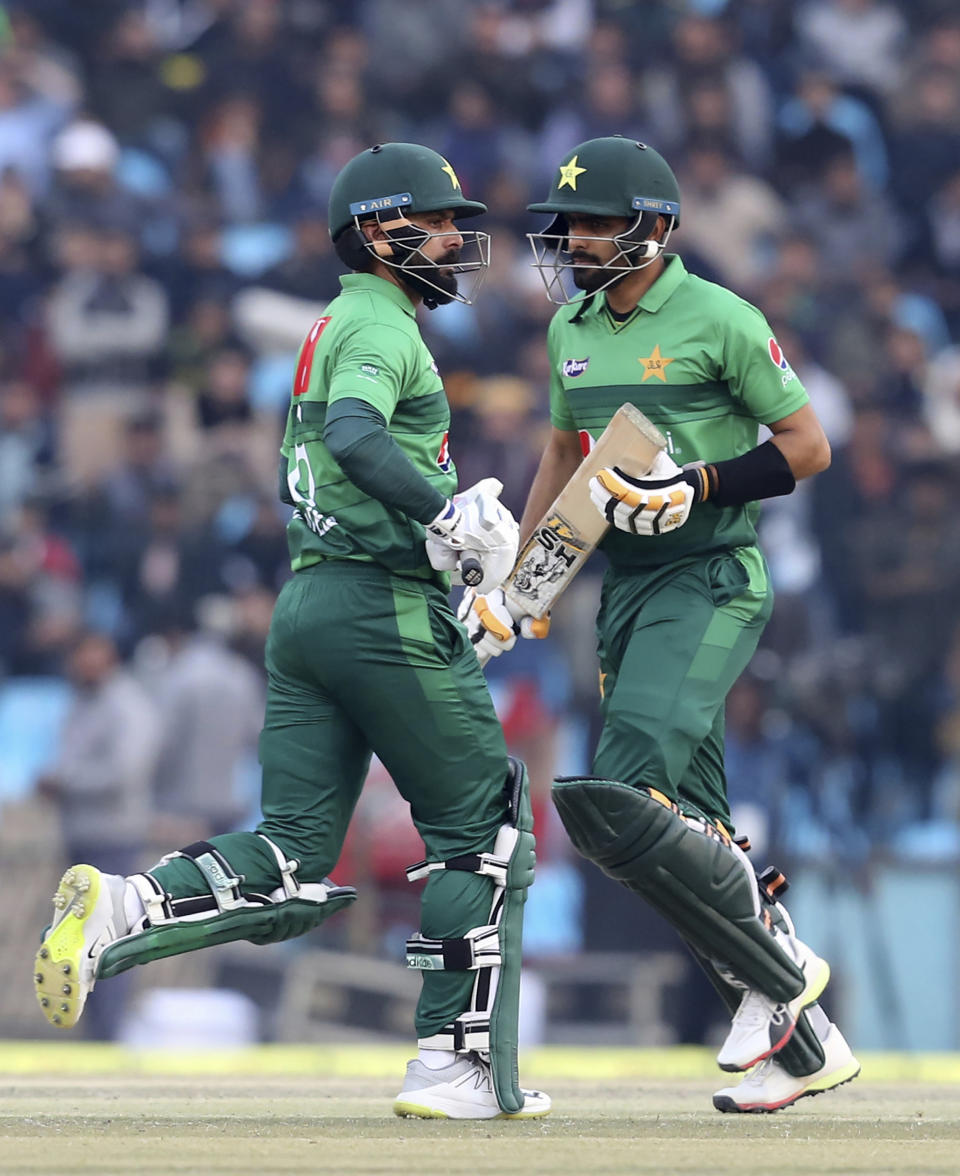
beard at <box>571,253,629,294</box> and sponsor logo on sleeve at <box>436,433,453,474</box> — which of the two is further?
beard at <box>571,253,629,294</box>

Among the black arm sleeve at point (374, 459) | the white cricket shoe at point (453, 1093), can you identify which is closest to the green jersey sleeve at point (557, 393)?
the black arm sleeve at point (374, 459)

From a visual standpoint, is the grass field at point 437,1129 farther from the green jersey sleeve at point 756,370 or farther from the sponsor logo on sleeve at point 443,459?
the green jersey sleeve at point 756,370

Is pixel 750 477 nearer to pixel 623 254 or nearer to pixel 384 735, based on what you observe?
pixel 623 254

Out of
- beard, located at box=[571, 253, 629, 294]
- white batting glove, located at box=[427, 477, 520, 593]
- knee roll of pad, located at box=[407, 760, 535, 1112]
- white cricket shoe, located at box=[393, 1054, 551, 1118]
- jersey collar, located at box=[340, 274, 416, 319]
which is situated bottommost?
white cricket shoe, located at box=[393, 1054, 551, 1118]

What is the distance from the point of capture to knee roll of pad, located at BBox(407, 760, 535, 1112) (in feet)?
15.9

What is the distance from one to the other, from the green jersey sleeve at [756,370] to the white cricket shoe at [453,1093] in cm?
173

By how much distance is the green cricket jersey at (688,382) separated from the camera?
519 cm

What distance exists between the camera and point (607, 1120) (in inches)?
194

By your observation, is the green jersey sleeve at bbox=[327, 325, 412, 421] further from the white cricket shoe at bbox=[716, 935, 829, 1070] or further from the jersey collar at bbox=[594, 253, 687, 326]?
the white cricket shoe at bbox=[716, 935, 829, 1070]

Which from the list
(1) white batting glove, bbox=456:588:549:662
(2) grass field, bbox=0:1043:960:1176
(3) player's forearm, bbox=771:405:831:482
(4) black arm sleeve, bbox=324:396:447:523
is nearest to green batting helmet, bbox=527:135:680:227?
(3) player's forearm, bbox=771:405:831:482

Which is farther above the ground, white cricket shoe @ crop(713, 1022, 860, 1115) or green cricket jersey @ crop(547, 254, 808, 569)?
green cricket jersey @ crop(547, 254, 808, 569)

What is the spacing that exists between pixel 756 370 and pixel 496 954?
5.11 feet

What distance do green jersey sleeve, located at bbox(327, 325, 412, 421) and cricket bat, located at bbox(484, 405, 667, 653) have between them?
559mm

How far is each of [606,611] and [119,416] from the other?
6.65 meters
